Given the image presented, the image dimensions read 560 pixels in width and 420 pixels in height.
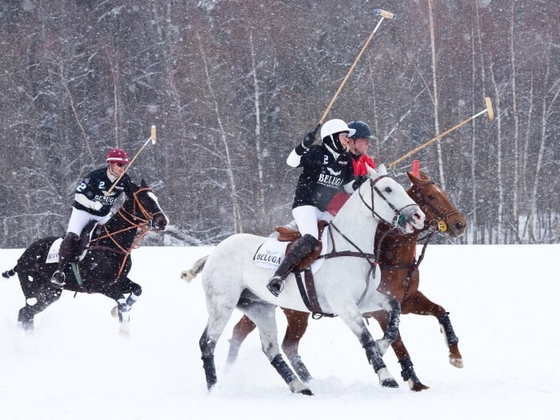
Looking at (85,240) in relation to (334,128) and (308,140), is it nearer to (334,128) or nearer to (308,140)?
(308,140)

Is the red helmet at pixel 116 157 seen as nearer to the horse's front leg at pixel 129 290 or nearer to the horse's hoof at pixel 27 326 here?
the horse's front leg at pixel 129 290

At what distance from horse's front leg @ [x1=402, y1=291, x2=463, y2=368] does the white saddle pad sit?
3.14 feet

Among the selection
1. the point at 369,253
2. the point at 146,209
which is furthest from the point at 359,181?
the point at 146,209

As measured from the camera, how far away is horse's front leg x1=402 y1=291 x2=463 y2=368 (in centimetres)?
704

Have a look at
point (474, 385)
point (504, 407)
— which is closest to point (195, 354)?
point (474, 385)

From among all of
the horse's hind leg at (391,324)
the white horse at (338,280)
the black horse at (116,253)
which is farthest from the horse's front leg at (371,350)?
the black horse at (116,253)

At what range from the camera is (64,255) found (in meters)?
9.52

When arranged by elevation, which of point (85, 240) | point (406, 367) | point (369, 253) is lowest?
point (406, 367)

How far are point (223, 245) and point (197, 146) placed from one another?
17.5 m

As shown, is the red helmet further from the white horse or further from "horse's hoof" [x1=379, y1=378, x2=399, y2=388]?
"horse's hoof" [x1=379, y1=378, x2=399, y2=388]

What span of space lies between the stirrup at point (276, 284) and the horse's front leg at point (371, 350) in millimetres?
579

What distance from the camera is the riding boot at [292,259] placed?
679 centimetres

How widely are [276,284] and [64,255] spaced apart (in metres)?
3.54

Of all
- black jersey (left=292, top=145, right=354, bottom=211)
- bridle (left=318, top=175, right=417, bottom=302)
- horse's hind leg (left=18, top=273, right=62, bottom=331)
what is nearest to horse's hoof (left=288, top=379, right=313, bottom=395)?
bridle (left=318, top=175, right=417, bottom=302)
